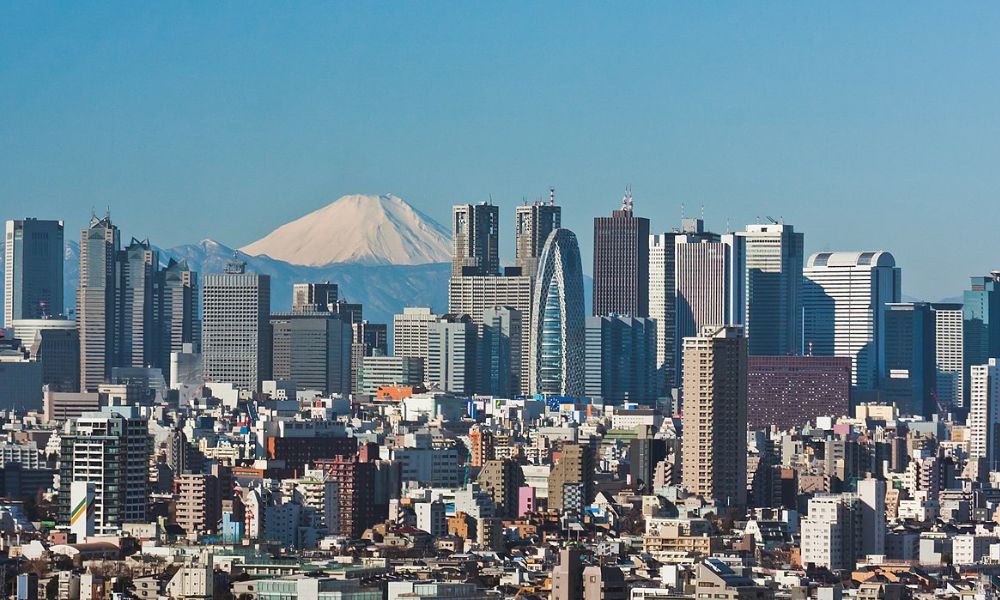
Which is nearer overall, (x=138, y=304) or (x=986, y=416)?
(x=986, y=416)

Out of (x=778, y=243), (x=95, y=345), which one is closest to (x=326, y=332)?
(x=95, y=345)

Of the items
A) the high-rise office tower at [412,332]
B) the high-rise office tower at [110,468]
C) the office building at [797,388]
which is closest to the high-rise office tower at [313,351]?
the high-rise office tower at [412,332]

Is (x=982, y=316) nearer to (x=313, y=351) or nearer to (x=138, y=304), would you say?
(x=313, y=351)

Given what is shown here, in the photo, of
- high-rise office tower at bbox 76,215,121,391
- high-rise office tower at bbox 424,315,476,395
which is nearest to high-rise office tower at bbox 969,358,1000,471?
high-rise office tower at bbox 424,315,476,395

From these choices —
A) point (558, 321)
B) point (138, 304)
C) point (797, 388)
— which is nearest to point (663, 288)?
point (558, 321)

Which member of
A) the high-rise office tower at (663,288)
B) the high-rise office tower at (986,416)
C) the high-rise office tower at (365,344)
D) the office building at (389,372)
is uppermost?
the high-rise office tower at (663,288)

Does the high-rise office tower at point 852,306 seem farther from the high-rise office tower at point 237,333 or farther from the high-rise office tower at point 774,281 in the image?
the high-rise office tower at point 237,333
